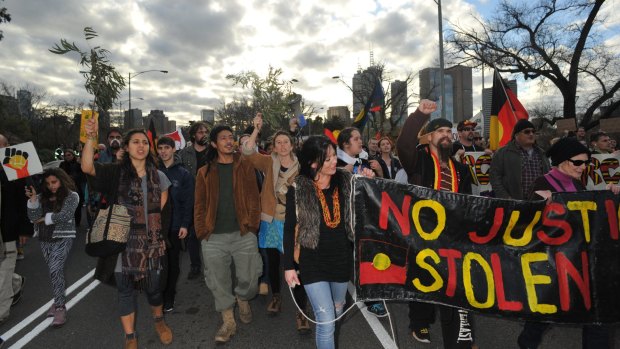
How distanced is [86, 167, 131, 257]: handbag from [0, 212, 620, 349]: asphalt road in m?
1.11

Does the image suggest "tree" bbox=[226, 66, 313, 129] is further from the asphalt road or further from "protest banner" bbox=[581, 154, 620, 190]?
"protest banner" bbox=[581, 154, 620, 190]

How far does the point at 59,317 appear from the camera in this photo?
453 cm

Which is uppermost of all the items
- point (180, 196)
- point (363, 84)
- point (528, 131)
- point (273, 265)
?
point (363, 84)

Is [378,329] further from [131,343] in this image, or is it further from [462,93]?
[462,93]

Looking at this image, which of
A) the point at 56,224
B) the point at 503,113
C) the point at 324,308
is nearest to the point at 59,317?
the point at 56,224

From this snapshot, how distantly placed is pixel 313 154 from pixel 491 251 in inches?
60.7

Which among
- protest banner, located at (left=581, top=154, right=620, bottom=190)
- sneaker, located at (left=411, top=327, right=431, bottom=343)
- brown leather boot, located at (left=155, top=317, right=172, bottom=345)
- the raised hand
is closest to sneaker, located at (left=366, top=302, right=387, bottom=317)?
sneaker, located at (left=411, top=327, right=431, bottom=343)

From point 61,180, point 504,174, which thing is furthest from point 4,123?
point 504,174

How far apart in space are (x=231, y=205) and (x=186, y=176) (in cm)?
146

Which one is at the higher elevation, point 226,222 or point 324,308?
point 226,222

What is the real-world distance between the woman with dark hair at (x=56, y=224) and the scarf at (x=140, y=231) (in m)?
1.53

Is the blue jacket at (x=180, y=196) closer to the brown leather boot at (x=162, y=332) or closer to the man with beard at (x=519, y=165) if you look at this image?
the brown leather boot at (x=162, y=332)

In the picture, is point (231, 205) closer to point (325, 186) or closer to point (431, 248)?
point (325, 186)

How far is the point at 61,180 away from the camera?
16.3 ft
